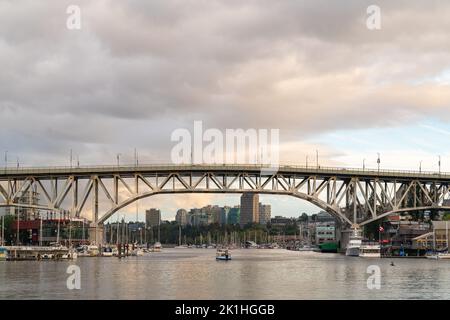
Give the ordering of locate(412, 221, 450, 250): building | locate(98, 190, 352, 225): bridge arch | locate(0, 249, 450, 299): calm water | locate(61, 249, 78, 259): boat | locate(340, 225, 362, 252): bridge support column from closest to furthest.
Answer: locate(0, 249, 450, 299): calm water → locate(61, 249, 78, 259): boat → locate(98, 190, 352, 225): bridge arch → locate(340, 225, 362, 252): bridge support column → locate(412, 221, 450, 250): building

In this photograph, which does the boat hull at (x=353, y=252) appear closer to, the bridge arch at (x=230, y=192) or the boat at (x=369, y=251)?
the boat at (x=369, y=251)

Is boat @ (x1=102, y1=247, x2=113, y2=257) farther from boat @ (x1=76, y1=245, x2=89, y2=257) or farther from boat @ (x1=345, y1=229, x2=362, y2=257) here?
boat @ (x1=345, y1=229, x2=362, y2=257)

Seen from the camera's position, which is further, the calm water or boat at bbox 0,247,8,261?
boat at bbox 0,247,8,261

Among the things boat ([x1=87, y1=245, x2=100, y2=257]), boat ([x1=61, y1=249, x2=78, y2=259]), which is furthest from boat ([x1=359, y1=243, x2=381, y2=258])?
boat ([x1=61, y1=249, x2=78, y2=259])

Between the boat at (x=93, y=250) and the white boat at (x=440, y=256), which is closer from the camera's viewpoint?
the white boat at (x=440, y=256)

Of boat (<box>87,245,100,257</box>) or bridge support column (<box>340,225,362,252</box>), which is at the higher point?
bridge support column (<box>340,225,362,252</box>)

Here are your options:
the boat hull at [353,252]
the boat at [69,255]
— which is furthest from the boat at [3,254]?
the boat hull at [353,252]

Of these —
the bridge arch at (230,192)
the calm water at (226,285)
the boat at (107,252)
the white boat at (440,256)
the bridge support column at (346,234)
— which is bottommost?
the white boat at (440,256)

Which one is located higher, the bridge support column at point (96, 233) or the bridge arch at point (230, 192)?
the bridge arch at point (230, 192)

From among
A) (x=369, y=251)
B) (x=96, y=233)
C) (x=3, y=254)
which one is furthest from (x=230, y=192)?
(x=3, y=254)

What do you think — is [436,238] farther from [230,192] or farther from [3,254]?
[3,254]

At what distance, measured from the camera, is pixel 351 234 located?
171m

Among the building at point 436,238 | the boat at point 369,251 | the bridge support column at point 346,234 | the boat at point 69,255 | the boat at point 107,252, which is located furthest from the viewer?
the building at point 436,238
